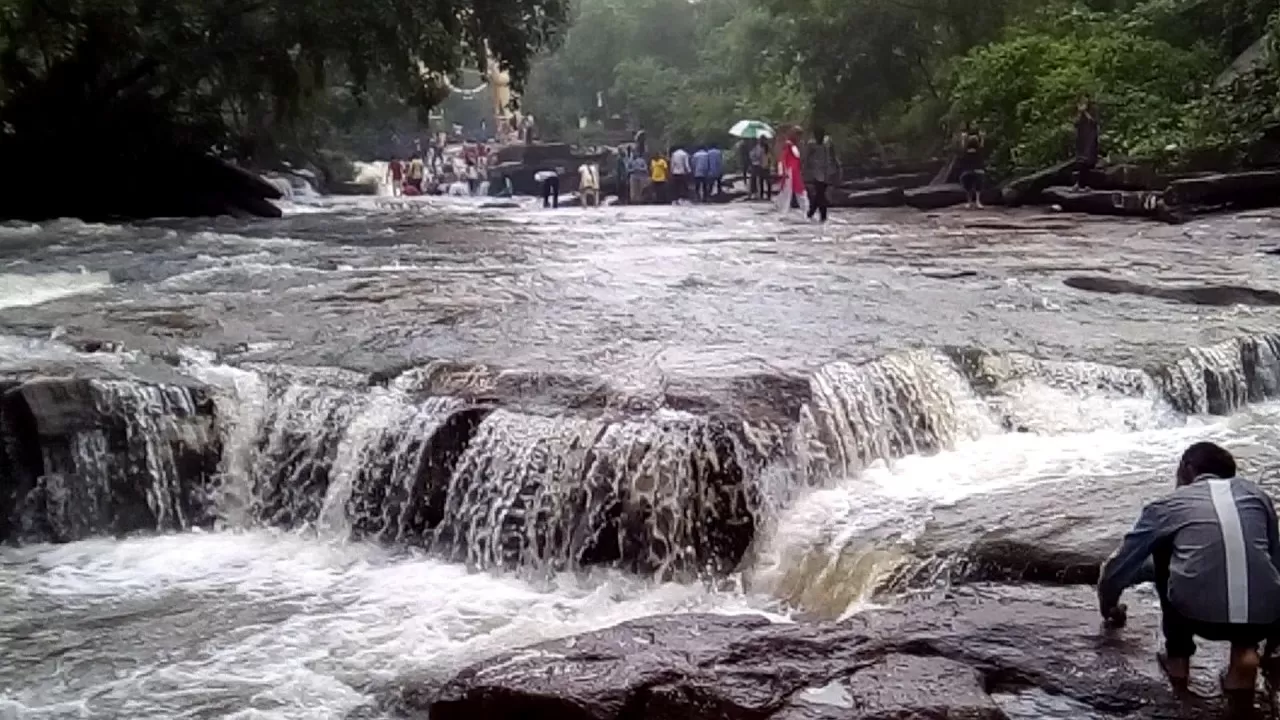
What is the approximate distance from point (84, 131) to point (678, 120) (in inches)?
975

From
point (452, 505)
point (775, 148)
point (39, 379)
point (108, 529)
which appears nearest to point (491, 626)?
point (452, 505)

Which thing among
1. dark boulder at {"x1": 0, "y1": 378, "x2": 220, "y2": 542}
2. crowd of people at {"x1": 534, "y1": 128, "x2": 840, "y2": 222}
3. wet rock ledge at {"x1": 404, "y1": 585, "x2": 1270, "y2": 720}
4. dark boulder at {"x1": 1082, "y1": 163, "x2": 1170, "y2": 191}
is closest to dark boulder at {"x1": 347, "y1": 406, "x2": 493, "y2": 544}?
dark boulder at {"x1": 0, "y1": 378, "x2": 220, "y2": 542}

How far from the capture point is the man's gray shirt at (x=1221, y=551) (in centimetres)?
466

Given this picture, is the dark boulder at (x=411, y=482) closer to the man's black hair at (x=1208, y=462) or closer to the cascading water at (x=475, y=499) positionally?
the cascading water at (x=475, y=499)

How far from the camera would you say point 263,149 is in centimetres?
3381

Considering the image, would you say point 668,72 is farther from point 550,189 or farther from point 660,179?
point 660,179

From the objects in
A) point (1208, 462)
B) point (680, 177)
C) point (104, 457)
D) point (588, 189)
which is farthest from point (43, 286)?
point (680, 177)

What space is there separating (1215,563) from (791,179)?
19082 mm

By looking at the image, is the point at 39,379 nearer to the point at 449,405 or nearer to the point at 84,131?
the point at 449,405

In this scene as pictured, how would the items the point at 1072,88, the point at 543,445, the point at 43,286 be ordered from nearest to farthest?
the point at 543,445, the point at 43,286, the point at 1072,88

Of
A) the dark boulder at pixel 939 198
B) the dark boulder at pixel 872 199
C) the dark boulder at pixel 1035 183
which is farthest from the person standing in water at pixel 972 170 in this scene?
the dark boulder at pixel 872 199

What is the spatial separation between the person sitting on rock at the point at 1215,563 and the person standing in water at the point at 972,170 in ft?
60.9

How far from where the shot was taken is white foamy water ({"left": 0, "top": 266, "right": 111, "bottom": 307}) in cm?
1327

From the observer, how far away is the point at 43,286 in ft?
46.6
